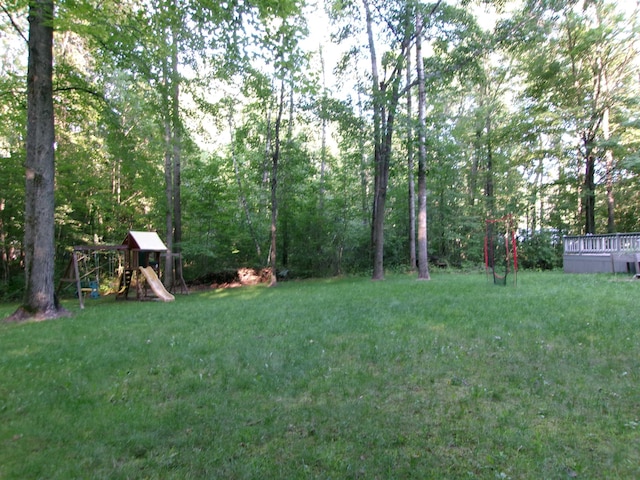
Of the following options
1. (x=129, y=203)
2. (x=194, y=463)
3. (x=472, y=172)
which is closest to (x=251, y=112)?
(x=129, y=203)

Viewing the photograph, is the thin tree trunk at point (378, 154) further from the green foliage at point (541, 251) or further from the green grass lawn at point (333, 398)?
the green foliage at point (541, 251)

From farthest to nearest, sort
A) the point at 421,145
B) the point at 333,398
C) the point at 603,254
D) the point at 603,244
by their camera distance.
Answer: the point at 603,244
the point at 603,254
the point at 421,145
the point at 333,398

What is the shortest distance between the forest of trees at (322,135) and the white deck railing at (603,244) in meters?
3.99

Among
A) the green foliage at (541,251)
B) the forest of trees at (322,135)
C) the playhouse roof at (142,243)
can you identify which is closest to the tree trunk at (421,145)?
the forest of trees at (322,135)

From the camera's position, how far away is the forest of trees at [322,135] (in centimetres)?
1110

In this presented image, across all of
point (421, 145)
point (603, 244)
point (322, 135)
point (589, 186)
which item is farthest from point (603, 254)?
point (322, 135)

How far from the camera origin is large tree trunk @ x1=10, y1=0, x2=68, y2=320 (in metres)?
8.88

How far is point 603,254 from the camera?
53.3ft

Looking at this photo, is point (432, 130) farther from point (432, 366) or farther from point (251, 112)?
point (432, 366)

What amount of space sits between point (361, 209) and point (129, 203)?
40.2 ft

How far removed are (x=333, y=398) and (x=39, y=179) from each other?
845cm

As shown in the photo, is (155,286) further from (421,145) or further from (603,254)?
(603,254)

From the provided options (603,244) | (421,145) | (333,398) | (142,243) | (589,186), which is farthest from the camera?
(589,186)

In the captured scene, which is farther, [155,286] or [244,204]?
[244,204]
